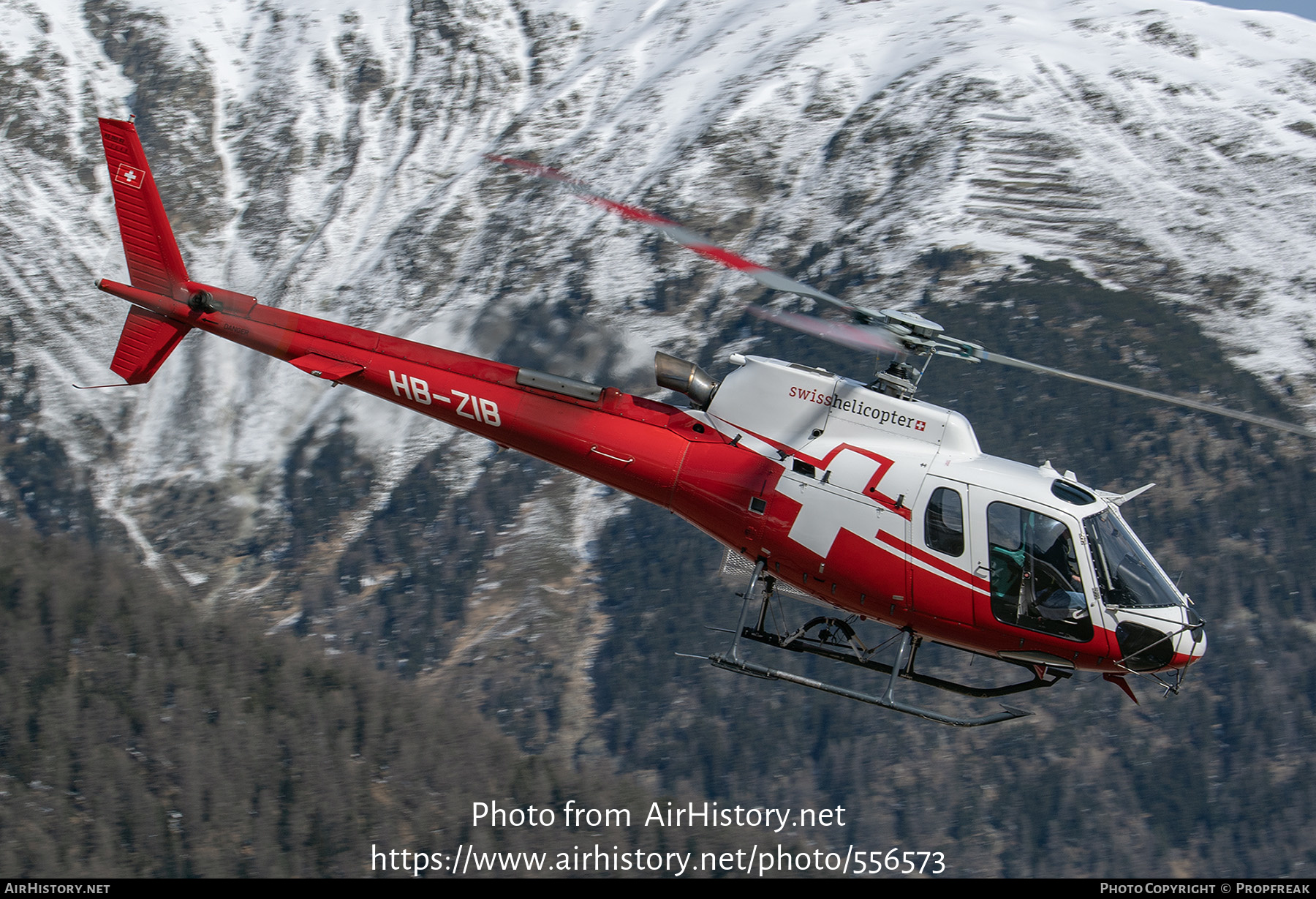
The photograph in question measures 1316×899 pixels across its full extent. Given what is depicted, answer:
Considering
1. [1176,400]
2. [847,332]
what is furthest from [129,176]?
[1176,400]

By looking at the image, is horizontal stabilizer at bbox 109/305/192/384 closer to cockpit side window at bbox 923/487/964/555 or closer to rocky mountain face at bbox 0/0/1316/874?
cockpit side window at bbox 923/487/964/555

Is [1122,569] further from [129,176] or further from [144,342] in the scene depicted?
[129,176]

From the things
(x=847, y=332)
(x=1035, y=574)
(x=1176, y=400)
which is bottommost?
(x=1035, y=574)

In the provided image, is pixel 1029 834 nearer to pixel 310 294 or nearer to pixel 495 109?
pixel 310 294

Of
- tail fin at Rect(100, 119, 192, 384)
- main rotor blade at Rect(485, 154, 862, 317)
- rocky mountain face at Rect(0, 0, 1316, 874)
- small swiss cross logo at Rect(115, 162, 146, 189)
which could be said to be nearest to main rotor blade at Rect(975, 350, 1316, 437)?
main rotor blade at Rect(485, 154, 862, 317)

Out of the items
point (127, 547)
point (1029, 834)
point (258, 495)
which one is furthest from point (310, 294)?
point (1029, 834)

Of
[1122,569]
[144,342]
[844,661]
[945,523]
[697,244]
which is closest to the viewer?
[697,244]
